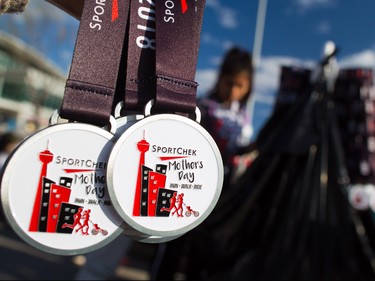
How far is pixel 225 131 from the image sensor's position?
4.32 feet

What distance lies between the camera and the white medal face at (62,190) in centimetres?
37

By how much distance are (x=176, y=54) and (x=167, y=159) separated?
130 millimetres

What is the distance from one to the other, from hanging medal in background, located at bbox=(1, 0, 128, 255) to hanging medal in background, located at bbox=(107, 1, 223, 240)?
0.02 meters

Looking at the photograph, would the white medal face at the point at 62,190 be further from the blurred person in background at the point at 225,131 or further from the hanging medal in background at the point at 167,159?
the blurred person in background at the point at 225,131

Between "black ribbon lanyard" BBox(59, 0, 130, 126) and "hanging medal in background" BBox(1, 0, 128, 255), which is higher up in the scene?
"black ribbon lanyard" BBox(59, 0, 130, 126)

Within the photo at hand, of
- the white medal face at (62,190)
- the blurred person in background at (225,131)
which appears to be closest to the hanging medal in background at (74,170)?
the white medal face at (62,190)

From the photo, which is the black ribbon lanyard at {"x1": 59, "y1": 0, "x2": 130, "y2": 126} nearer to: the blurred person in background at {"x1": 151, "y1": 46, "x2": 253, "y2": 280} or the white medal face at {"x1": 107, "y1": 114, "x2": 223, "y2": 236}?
the white medal face at {"x1": 107, "y1": 114, "x2": 223, "y2": 236}

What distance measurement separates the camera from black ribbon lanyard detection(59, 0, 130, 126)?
1.35 ft

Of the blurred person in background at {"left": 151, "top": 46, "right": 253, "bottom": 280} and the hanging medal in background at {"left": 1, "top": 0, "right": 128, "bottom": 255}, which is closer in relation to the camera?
the hanging medal in background at {"left": 1, "top": 0, "right": 128, "bottom": 255}

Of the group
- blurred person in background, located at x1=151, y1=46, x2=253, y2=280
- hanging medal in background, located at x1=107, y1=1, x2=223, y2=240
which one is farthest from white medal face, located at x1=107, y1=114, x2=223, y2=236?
blurred person in background, located at x1=151, y1=46, x2=253, y2=280

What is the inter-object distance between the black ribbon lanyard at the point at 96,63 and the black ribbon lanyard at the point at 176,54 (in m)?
0.05

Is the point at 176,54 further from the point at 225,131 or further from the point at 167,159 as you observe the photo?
the point at 225,131

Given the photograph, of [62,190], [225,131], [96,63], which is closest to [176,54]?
[96,63]

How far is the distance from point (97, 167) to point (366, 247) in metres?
1.27
